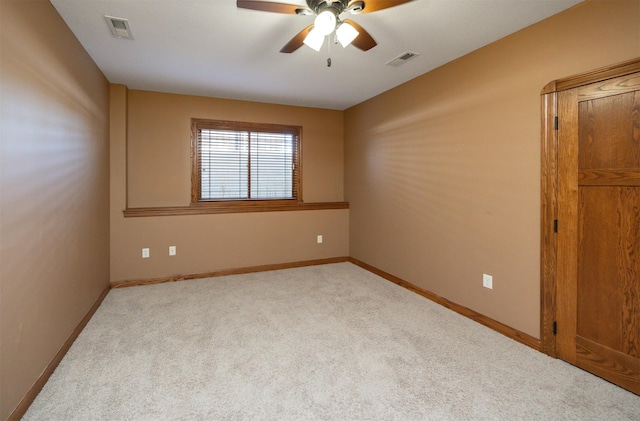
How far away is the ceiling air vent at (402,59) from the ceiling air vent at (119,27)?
2.21 m

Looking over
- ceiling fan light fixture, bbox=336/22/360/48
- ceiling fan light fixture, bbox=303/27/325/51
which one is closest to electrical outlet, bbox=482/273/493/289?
ceiling fan light fixture, bbox=336/22/360/48

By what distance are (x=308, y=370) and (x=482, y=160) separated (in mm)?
2218

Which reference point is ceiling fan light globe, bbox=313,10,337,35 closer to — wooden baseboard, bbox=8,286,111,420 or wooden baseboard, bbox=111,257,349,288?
wooden baseboard, bbox=8,286,111,420

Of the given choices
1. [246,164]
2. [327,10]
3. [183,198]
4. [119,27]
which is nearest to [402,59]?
[327,10]

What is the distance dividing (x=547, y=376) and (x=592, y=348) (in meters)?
0.36

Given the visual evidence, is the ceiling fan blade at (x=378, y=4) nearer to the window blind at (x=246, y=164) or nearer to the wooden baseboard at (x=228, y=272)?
the window blind at (x=246, y=164)

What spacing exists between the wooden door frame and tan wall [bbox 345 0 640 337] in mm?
68

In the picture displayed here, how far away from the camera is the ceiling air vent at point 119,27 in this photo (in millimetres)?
2340

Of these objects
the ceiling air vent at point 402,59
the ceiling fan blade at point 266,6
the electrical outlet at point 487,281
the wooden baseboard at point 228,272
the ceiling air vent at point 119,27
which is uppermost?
the ceiling air vent at point 402,59

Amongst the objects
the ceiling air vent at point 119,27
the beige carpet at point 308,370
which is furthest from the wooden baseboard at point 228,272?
the ceiling air vent at point 119,27

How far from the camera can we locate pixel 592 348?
2.12 m

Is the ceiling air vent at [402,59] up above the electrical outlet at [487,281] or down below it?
above

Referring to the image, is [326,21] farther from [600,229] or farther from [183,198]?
[183,198]

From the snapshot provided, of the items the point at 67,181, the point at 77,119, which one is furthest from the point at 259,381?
the point at 77,119
